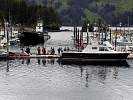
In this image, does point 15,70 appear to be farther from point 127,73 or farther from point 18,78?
point 127,73

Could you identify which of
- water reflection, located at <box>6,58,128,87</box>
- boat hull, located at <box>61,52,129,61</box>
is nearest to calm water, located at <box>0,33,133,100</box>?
water reflection, located at <box>6,58,128,87</box>

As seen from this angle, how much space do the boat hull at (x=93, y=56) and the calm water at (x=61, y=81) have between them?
7.54 ft

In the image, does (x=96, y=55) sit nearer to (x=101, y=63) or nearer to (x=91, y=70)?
(x=101, y=63)

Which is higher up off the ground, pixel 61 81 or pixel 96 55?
pixel 96 55

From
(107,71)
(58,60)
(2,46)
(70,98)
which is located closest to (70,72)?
(107,71)

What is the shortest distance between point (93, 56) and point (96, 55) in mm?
682

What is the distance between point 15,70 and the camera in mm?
98750

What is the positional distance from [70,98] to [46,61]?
43393 mm

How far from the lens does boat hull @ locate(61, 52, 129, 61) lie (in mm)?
111312

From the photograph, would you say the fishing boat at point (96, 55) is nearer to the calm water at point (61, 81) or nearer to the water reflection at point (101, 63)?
the water reflection at point (101, 63)

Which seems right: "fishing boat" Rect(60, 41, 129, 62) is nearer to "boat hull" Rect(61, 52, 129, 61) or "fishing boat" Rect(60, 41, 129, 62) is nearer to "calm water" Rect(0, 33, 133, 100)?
"boat hull" Rect(61, 52, 129, 61)

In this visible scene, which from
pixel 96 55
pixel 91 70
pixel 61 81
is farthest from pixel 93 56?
pixel 61 81

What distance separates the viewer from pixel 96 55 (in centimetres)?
11162

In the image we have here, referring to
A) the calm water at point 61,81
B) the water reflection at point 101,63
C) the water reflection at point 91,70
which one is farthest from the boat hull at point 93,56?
the water reflection at point 91,70
